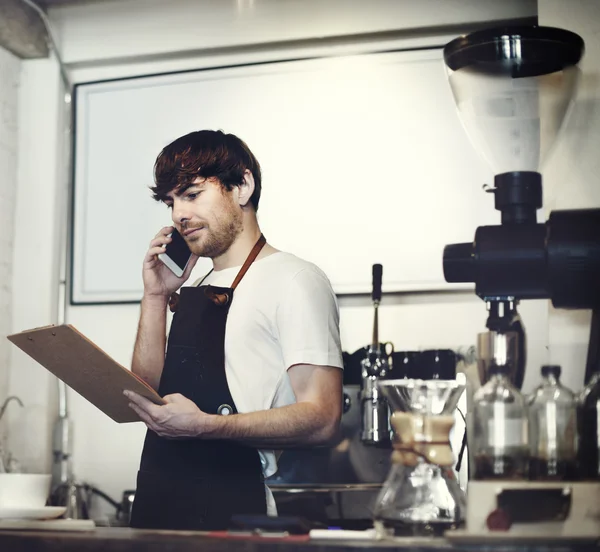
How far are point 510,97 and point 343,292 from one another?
2.32 feet

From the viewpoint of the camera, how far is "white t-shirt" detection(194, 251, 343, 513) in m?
2.06

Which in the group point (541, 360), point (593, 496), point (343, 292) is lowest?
point (593, 496)

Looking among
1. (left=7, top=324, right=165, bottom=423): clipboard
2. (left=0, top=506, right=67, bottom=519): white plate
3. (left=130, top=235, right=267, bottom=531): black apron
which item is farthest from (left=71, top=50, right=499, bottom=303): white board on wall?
(left=0, top=506, right=67, bottom=519): white plate

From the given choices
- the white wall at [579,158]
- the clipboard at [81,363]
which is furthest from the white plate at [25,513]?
the white wall at [579,158]

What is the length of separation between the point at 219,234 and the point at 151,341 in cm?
33

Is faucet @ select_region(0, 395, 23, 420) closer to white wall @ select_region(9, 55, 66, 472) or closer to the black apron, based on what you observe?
white wall @ select_region(9, 55, 66, 472)

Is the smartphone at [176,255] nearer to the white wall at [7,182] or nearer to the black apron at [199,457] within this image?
the black apron at [199,457]

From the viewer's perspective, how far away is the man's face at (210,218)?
2.25 metres

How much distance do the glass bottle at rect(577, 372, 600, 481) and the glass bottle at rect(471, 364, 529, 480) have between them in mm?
80

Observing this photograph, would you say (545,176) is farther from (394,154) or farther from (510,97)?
(394,154)

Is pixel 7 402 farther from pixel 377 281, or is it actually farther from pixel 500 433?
pixel 500 433

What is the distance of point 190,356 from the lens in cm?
216

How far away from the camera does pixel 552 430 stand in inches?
49.7

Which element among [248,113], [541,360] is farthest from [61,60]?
[541,360]
